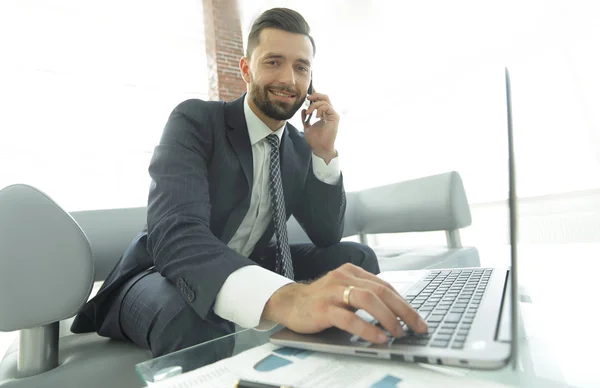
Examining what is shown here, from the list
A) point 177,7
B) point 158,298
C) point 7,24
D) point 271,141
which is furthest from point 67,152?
point 158,298

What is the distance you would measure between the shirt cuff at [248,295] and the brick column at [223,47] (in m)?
4.30

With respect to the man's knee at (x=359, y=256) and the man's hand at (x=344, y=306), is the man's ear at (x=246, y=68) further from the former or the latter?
the man's hand at (x=344, y=306)

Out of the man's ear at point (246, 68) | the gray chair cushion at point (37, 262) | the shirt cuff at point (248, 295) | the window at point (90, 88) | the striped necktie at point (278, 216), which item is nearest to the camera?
the shirt cuff at point (248, 295)

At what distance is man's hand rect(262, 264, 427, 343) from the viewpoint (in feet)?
1.34

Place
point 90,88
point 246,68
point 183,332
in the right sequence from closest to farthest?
point 183,332 < point 246,68 < point 90,88

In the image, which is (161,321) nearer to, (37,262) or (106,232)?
(37,262)

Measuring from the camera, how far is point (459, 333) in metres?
0.39

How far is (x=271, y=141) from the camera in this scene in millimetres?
1215

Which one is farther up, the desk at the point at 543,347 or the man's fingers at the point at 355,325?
the man's fingers at the point at 355,325

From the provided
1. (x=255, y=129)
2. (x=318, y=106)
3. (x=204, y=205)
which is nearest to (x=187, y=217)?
(x=204, y=205)

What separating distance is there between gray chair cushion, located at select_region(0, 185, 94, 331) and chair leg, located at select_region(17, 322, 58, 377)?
0.05 meters

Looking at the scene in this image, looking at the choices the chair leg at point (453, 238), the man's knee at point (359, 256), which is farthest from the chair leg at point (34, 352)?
the chair leg at point (453, 238)

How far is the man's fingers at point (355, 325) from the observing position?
1.28ft

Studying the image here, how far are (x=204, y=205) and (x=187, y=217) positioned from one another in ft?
0.24
